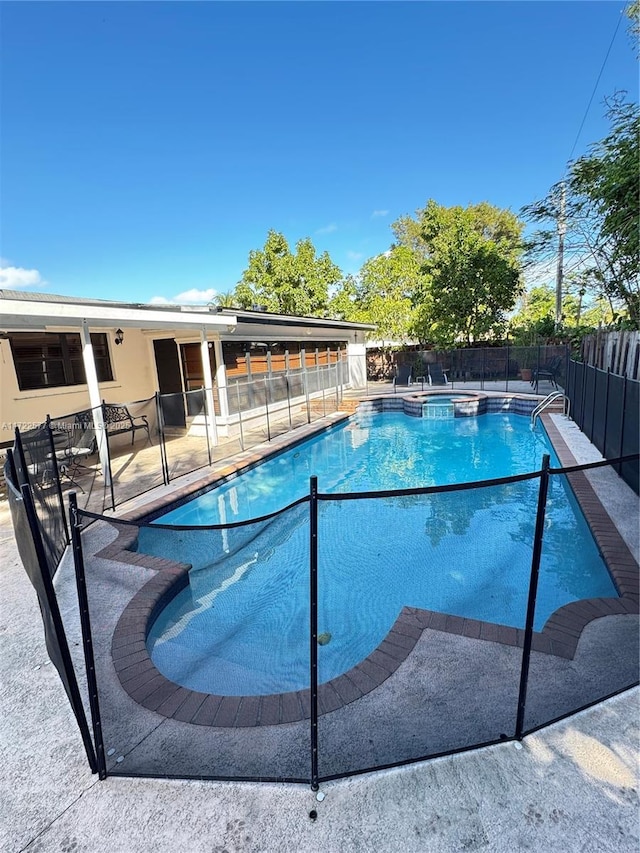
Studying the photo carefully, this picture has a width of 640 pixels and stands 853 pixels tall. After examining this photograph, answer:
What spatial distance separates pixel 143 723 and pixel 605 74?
15.1m

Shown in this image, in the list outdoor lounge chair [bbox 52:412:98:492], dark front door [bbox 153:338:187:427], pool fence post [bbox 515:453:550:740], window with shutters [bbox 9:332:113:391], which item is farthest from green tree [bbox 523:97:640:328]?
window with shutters [bbox 9:332:113:391]

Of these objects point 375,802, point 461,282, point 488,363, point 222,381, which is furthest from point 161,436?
point 461,282

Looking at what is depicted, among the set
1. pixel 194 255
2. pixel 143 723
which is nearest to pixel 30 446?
pixel 143 723

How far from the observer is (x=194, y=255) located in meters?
34.4

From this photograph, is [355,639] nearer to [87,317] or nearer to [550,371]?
[87,317]

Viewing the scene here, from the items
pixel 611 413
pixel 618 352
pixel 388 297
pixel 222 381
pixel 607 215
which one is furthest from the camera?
pixel 388 297

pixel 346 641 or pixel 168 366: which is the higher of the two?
pixel 168 366

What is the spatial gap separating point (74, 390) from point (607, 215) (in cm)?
1166

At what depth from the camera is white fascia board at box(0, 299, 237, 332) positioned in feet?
18.7

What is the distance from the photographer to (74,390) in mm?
9102

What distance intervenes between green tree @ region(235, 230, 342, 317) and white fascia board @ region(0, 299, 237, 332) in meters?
16.4

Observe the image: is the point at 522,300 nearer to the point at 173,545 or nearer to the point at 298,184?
the point at 298,184

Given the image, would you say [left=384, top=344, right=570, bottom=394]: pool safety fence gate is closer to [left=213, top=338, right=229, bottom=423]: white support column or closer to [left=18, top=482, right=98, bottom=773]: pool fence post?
[left=213, top=338, right=229, bottom=423]: white support column

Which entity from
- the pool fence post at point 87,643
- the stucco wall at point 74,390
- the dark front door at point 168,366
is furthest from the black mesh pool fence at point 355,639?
the dark front door at point 168,366
